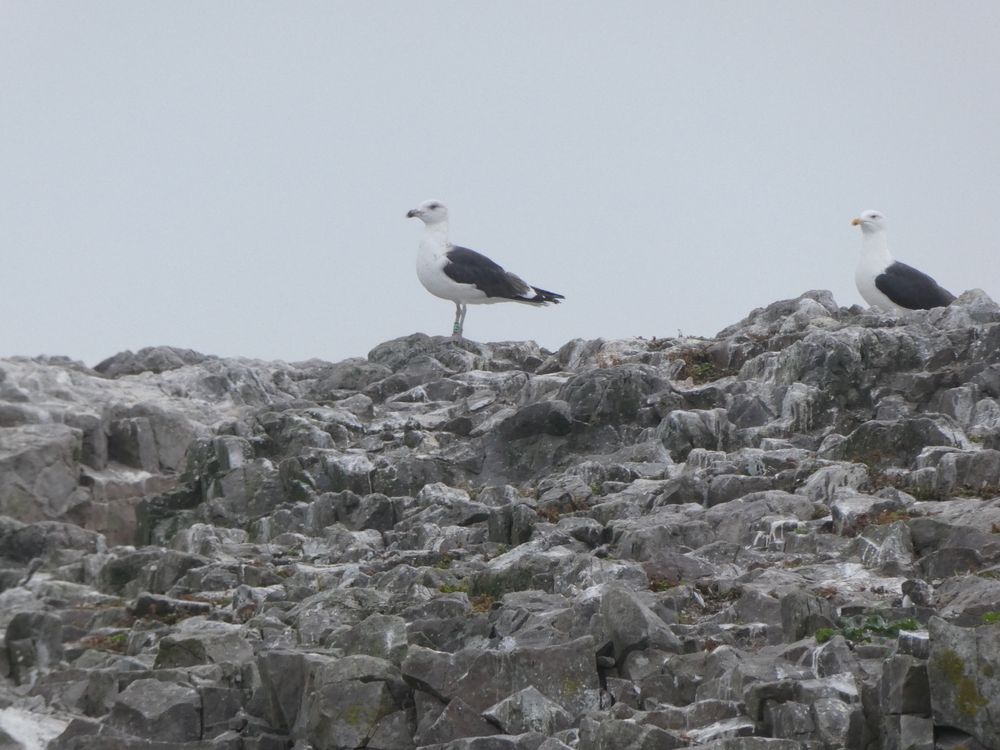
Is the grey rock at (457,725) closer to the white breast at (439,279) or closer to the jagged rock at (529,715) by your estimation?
the jagged rock at (529,715)

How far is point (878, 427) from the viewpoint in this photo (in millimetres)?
21375

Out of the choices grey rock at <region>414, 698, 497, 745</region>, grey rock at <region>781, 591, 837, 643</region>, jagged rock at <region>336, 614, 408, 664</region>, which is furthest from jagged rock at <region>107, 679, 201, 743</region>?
grey rock at <region>781, 591, 837, 643</region>

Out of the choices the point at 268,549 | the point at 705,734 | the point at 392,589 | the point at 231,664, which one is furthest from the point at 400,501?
the point at 705,734

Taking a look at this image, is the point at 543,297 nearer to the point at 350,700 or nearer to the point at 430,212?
the point at 430,212

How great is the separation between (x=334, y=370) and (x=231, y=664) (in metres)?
16.0

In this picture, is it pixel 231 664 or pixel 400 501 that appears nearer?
pixel 231 664

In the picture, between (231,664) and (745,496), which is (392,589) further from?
(745,496)

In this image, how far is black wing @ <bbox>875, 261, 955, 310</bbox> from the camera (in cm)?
2906

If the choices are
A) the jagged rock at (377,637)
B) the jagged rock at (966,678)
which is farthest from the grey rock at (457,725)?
the jagged rock at (966,678)

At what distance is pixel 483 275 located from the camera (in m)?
33.2

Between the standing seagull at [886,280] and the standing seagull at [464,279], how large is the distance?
7.13 metres

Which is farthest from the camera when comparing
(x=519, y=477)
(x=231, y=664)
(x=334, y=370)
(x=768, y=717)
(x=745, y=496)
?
(x=334, y=370)

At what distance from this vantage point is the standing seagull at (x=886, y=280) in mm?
29203

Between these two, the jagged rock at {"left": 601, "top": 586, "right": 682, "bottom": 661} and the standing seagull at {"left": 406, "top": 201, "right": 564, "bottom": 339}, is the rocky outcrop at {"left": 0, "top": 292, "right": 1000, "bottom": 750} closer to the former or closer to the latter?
the jagged rock at {"left": 601, "top": 586, "right": 682, "bottom": 661}
